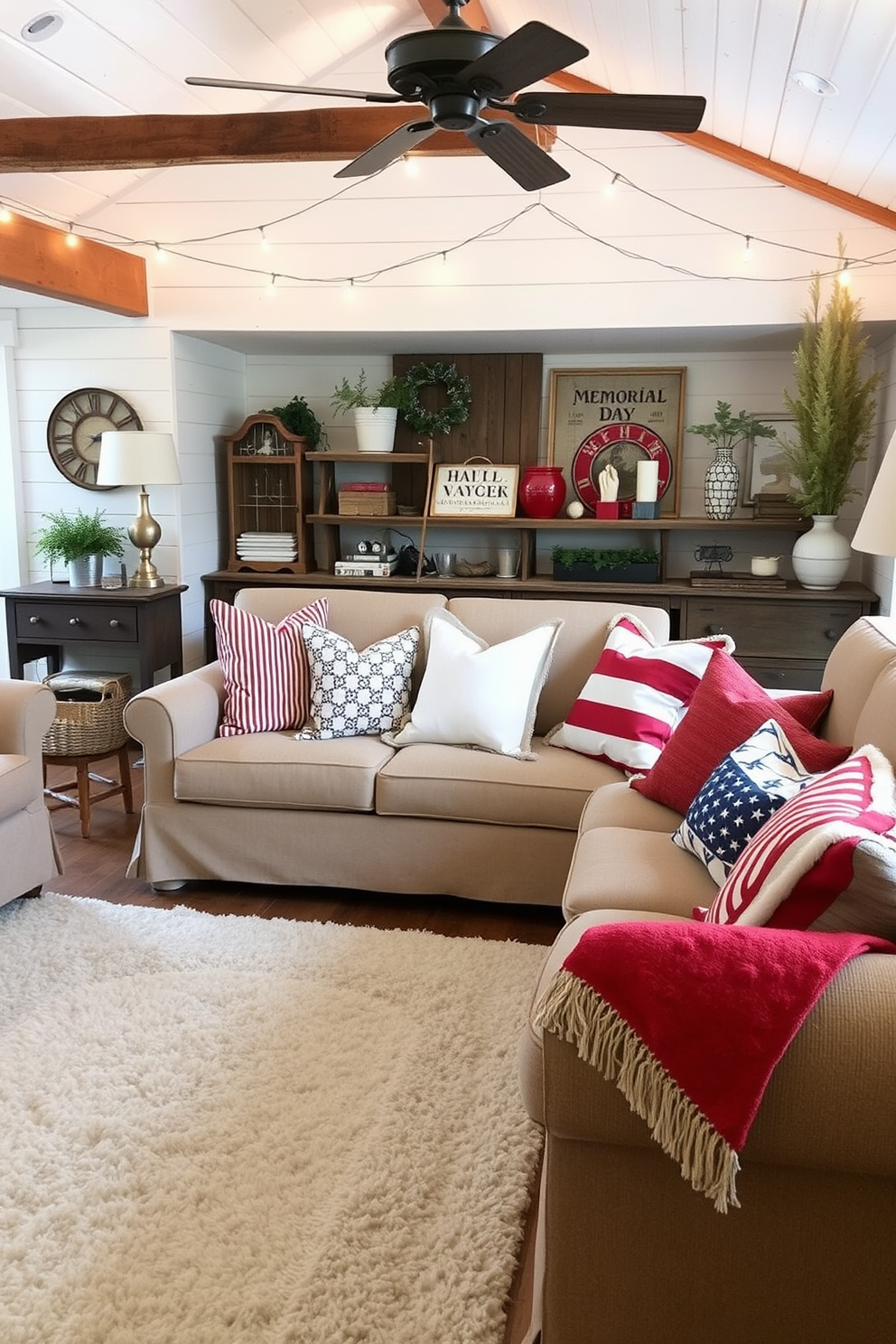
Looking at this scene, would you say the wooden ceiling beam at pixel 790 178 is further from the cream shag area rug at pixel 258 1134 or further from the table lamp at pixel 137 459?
the cream shag area rug at pixel 258 1134

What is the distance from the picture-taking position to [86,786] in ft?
12.7

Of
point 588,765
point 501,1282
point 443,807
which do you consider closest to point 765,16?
point 588,765

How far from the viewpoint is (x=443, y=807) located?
10.4ft

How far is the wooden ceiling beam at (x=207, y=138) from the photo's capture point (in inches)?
127

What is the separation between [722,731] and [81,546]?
10.2 ft

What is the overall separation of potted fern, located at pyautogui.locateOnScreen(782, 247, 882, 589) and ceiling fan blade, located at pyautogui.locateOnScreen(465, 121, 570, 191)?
192 cm

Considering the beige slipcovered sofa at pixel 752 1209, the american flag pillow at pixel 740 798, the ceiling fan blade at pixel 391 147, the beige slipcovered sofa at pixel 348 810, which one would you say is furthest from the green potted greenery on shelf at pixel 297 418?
the beige slipcovered sofa at pixel 752 1209

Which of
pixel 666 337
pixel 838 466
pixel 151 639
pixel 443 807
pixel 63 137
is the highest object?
pixel 63 137

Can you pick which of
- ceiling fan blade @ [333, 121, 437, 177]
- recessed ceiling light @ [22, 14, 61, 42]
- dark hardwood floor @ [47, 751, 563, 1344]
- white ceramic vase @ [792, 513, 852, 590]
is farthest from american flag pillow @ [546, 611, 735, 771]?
recessed ceiling light @ [22, 14, 61, 42]

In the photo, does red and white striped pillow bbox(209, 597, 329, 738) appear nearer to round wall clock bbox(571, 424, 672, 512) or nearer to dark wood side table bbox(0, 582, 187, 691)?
dark wood side table bbox(0, 582, 187, 691)

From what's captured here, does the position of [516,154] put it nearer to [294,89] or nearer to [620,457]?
[294,89]

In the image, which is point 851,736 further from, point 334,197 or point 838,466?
point 334,197

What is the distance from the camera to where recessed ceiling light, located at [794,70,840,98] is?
2965 millimetres

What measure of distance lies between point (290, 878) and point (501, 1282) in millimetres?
1716
